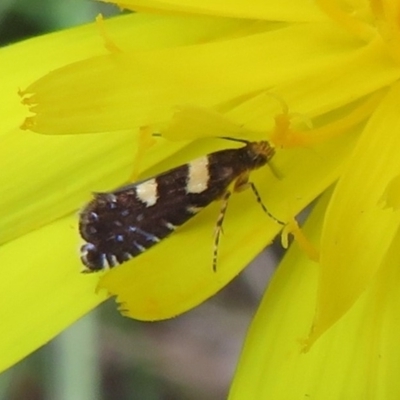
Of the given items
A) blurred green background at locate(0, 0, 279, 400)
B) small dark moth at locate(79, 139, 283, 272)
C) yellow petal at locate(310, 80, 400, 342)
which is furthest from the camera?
blurred green background at locate(0, 0, 279, 400)

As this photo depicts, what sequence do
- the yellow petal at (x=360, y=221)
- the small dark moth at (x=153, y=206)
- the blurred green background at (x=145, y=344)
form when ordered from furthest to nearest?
the blurred green background at (x=145, y=344)
the small dark moth at (x=153, y=206)
the yellow petal at (x=360, y=221)

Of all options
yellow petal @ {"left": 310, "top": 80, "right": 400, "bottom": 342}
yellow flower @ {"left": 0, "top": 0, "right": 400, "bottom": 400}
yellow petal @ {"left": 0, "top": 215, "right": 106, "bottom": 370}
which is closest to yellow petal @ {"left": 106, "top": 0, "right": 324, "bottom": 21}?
yellow flower @ {"left": 0, "top": 0, "right": 400, "bottom": 400}

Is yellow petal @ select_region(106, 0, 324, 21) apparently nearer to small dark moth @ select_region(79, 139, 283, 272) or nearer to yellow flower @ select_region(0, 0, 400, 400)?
yellow flower @ select_region(0, 0, 400, 400)

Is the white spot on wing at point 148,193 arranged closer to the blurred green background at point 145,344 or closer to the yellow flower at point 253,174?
the yellow flower at point 253,174

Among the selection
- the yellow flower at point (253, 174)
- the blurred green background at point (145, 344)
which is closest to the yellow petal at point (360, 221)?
the yellow flower at point (253, 174)

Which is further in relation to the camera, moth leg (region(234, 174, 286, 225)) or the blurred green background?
the blurred green background

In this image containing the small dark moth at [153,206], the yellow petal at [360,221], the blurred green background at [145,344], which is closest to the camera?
the yellow petal at [360,221]

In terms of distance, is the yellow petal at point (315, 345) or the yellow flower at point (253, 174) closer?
the yellow flower at point (253, 174)
